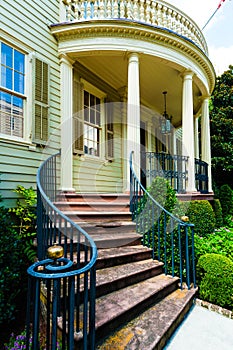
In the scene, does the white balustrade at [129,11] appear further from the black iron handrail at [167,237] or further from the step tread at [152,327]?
the step tread at [152,327]

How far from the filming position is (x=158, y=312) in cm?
233

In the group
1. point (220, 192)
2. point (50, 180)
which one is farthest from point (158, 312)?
point (220, 192)

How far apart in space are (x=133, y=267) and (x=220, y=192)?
7442 millimetres

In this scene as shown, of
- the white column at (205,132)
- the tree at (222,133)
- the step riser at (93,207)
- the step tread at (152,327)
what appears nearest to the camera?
the step tread at (152,327)

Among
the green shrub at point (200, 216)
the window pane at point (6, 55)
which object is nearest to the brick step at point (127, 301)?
the green shrub at point (200, 216)

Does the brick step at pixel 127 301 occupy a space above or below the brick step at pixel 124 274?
below

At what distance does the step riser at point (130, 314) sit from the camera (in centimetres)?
186

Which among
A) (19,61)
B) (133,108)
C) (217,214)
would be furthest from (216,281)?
(19,61)

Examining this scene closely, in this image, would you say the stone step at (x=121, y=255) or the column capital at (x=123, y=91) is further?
the column capital at (x=123, y=91)

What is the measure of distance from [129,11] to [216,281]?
224 inches

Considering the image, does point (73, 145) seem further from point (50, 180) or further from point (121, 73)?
point (121, 73)

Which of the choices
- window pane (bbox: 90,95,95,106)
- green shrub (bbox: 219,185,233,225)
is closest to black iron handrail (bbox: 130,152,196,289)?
window pane (bbox: 90,95,95,106)

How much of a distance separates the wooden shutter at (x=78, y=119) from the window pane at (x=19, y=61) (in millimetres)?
1343

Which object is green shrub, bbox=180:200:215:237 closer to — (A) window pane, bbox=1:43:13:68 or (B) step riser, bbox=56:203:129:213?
(B) step riser, bbox=56:203:129:213
